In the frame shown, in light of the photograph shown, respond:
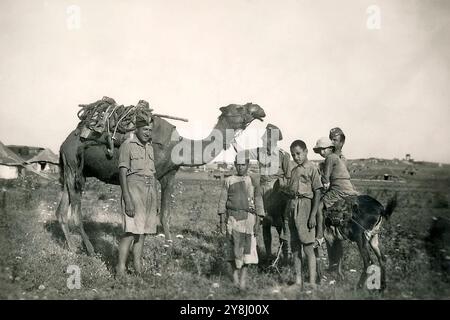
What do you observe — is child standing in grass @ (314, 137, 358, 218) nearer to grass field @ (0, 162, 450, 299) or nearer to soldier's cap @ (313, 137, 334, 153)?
soldier's cap @ (313, 137, 334, 153)

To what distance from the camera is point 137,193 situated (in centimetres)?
631

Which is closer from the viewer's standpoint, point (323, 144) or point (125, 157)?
point (125, 157)

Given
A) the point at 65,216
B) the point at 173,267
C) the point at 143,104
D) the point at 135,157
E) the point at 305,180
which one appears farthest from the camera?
the point at 65,216

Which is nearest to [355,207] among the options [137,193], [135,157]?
[137,193]

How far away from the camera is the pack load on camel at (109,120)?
7824mm

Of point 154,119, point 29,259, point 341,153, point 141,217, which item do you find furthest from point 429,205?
point 29,259

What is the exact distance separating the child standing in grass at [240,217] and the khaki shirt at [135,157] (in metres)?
1.32

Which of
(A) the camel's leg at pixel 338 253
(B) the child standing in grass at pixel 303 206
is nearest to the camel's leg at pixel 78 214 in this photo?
(B) the child standing in grass at pixel 303 206

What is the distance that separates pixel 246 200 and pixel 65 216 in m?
4.56

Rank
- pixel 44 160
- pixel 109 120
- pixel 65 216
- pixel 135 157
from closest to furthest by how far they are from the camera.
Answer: pixel 135 157, pixel 109 120, pixel 65 216, pixel 44 160

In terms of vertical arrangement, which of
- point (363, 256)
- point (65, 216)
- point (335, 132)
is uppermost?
point (335, 132)

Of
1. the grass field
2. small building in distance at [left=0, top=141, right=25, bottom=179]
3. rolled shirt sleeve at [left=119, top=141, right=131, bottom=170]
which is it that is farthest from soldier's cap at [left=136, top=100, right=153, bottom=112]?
small building in distance at [left=0, top=141, right=25, bottom=179]

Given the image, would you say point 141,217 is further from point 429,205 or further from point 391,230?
point 429,205

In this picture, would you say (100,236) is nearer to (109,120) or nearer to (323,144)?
(109,120)
